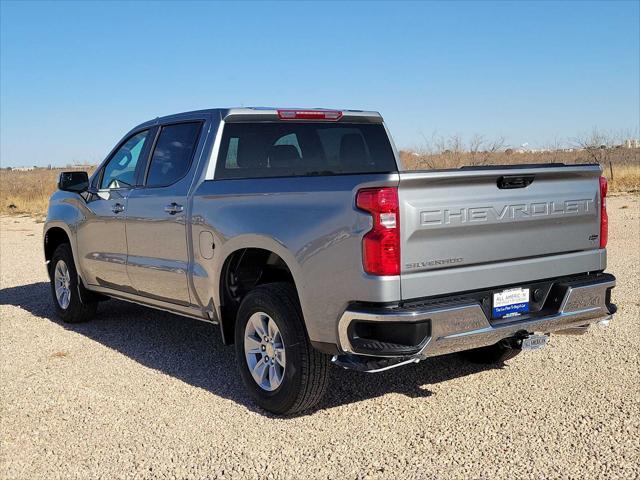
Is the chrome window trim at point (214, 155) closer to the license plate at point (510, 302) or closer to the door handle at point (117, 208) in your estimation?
the door handle at point (117, 208)

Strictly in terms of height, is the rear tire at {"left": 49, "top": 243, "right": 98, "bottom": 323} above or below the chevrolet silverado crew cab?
below

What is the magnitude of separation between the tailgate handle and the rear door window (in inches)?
75.5

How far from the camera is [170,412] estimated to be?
497 cm

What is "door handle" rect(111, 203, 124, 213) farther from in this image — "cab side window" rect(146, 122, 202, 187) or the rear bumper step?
the rear bumper step

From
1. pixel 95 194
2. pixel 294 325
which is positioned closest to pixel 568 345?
pixel 294 325

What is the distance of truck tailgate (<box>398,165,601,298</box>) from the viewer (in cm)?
405

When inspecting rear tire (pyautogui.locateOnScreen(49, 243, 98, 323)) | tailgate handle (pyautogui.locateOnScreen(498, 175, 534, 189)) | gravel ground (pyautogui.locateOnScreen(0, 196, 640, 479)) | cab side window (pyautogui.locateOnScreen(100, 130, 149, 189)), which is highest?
cab side window (pyautogui.locateOnScreen(100, 130, 149, 189))

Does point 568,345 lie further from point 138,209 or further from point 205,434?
point 138,209

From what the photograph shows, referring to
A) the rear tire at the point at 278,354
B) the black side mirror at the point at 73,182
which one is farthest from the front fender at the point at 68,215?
the rear tire at the point at 278,354

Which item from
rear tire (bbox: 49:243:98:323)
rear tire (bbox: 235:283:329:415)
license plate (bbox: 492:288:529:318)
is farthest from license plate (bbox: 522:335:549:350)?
rear tire (bbox: 49:243:98:323)

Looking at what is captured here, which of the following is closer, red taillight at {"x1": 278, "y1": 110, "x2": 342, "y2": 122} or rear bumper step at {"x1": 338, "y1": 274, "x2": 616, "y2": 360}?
rear bumper step at {"x1": 338, "y1": 274, "x2": 616, "y2": 360}

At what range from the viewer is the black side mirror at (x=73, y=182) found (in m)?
7.26

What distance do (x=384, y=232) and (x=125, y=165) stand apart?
11.7ft

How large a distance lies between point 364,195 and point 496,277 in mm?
968
